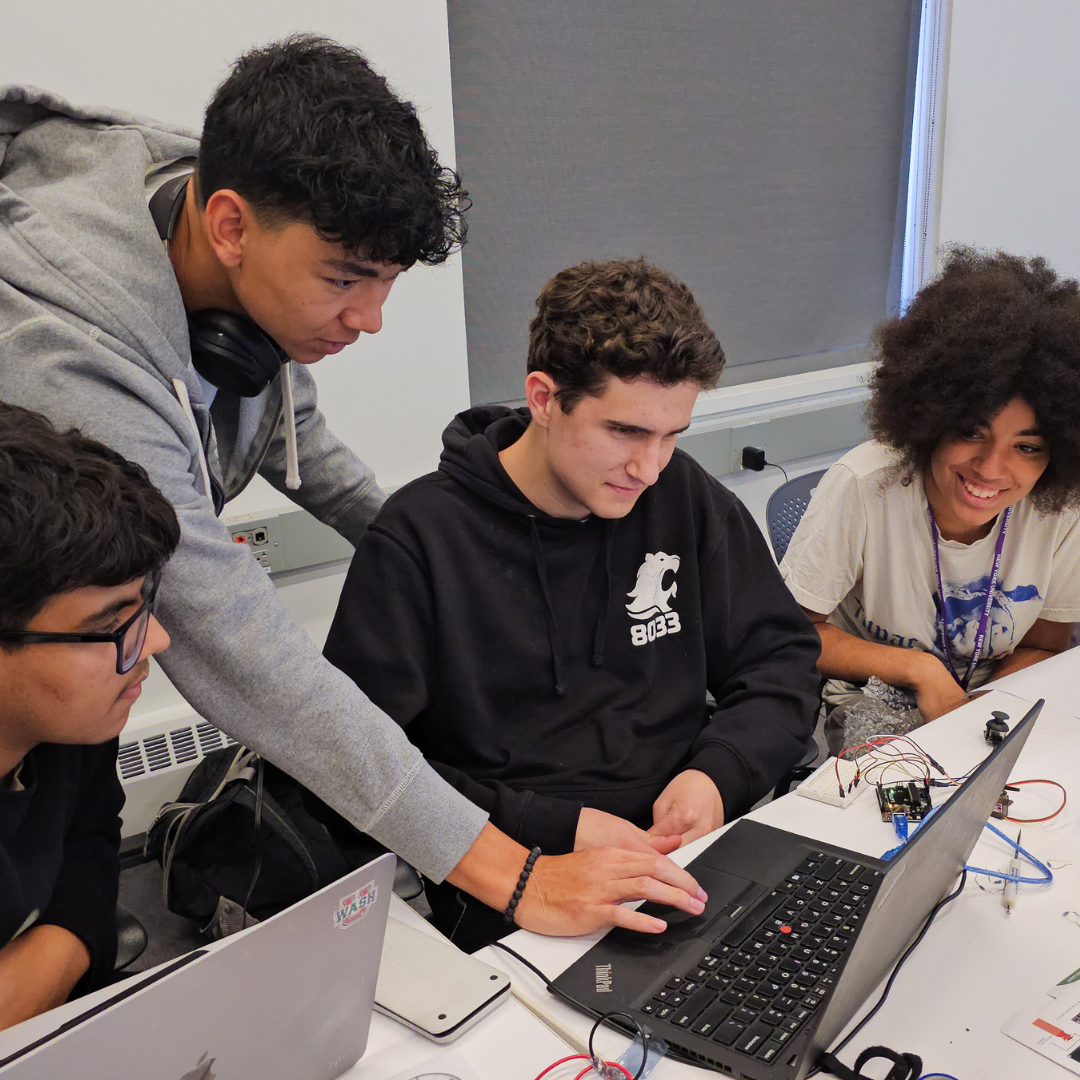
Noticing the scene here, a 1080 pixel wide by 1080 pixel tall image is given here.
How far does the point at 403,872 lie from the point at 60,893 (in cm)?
39

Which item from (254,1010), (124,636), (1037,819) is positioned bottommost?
(1037,819)

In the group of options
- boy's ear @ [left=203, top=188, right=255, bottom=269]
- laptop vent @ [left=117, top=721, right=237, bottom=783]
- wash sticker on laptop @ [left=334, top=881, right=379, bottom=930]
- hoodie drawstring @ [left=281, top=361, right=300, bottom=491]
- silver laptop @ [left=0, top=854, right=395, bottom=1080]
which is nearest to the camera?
silver laptop @ [left=0, top=854, right=395, bottom=1080]

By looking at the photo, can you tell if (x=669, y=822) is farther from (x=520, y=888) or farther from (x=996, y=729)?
(x=996, y=729)

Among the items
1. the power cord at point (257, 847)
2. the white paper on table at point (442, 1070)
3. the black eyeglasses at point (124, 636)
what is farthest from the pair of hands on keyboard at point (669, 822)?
the black eyeglasses at point (124, 636)

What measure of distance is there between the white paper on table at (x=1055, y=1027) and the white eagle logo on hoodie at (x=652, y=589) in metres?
0.67

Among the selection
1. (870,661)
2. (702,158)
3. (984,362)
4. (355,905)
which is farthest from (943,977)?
(702,158)

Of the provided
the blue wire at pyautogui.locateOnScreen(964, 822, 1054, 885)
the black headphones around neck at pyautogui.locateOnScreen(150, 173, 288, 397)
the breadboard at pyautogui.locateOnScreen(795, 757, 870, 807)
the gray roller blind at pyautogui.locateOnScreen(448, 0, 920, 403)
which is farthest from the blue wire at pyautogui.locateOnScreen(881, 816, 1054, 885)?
the gray roller blind at pyautogui.locateOnScreen(448, 0, 920, 403)

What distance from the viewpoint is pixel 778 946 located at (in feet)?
3.07

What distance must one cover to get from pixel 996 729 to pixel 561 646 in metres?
0.59

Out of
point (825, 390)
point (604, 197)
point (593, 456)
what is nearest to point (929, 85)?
point (825, 390)

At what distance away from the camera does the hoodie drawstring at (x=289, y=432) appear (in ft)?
4.52

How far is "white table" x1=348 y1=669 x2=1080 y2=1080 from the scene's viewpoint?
2.71ft

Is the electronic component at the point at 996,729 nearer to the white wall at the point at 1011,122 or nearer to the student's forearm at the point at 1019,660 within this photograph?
the student's forearm at the point at 1019,660

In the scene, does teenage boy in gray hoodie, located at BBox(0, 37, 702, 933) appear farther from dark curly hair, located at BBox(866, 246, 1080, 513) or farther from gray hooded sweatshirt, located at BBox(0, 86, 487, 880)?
dark curly hair, located at BBox(866, 246, 1080, 513)
